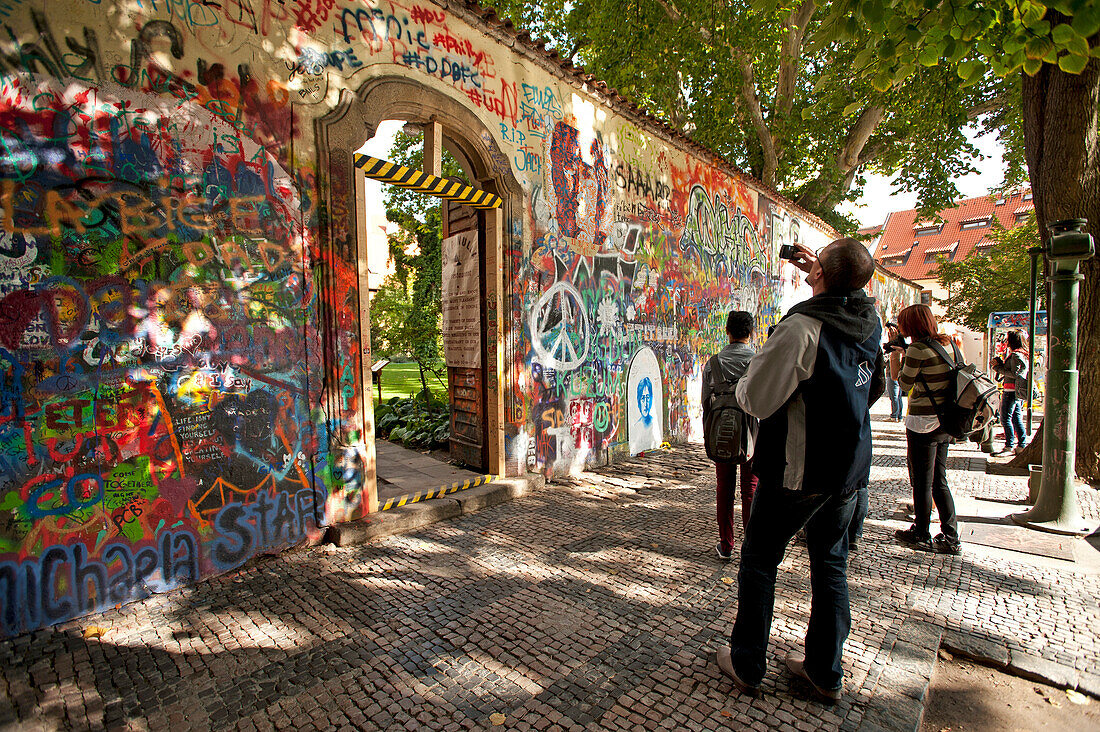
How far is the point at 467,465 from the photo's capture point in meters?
6.62

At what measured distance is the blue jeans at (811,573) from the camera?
2.48 meters

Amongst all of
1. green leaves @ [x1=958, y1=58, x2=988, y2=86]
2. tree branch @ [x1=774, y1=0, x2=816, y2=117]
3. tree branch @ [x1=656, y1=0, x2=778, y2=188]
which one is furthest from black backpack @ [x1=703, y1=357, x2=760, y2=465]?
tree branch @ [x1=774, y1=0, x2=816, y2=117]

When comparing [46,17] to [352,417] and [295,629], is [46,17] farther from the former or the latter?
[295,629]

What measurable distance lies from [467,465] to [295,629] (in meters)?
3.50

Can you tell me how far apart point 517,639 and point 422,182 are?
12.7 feet

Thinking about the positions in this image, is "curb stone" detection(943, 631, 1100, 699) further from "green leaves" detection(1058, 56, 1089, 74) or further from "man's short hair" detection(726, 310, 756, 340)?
"green leaves" detection(1058, 56, 1089, 74)

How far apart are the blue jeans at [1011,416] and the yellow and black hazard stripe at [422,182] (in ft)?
25.2

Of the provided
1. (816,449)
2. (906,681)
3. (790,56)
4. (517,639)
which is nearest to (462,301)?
(517,639)

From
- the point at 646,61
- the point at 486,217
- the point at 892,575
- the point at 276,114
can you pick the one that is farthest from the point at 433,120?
the point at 646,61

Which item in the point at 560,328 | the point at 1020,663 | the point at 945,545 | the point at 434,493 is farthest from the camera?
the point at 560,328

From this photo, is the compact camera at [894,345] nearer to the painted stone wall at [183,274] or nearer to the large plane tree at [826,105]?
the large plane tree at [826,105]

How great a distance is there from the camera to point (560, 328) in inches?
262

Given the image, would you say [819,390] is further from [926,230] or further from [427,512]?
[926,230]

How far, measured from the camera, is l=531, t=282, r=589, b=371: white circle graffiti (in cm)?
640
